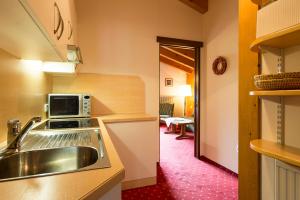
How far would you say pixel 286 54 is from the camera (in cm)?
115

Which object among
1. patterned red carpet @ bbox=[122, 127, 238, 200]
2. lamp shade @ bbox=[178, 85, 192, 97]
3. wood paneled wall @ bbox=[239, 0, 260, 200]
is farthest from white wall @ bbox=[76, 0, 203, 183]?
lamp shade @ bbox=[178, 85, 192, 97]

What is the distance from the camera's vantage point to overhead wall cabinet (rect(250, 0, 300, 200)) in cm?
97

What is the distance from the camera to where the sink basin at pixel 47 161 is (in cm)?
95

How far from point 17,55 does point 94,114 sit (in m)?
1.46

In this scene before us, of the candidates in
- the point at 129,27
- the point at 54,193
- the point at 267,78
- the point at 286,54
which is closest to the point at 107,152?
the point at 54,193

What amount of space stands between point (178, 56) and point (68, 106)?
5.17m

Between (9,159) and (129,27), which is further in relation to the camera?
(129,27)

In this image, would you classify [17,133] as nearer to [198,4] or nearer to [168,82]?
[198,4]

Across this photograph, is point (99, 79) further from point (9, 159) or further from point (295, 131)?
point (295, 131)

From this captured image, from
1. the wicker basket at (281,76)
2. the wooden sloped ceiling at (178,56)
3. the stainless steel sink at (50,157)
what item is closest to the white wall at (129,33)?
the stainless steel sink at (50,157)

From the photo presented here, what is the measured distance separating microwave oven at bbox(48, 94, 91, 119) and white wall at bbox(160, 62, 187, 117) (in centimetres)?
561

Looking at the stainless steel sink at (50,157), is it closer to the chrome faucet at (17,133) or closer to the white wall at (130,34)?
the chrome faucet at (17,133)

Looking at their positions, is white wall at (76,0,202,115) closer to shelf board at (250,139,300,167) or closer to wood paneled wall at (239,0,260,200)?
wood paneled wall at (239,0,260,200)

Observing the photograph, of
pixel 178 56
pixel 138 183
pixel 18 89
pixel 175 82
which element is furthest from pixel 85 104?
pixel 175 82
